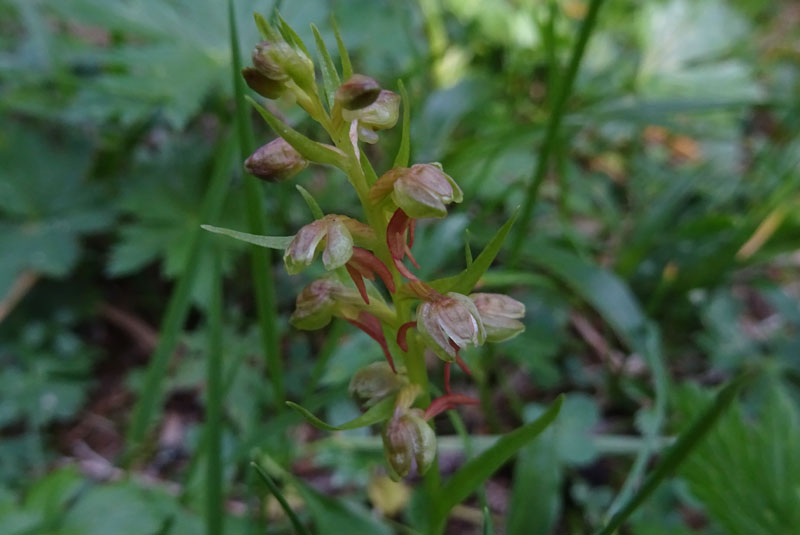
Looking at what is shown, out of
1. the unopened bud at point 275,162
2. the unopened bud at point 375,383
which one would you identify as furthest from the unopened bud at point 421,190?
the unopened bud at point 375,383

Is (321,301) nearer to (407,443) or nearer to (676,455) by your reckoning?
(407,443)

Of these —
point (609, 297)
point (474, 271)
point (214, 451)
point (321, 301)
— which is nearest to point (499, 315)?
point (474, 271)

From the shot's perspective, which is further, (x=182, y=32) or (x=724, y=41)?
(x=724, y=41)

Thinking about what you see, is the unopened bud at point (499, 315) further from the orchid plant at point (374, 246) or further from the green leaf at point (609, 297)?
the green leaf at point (609, 297)

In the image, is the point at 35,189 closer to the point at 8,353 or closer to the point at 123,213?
the point at 123,213

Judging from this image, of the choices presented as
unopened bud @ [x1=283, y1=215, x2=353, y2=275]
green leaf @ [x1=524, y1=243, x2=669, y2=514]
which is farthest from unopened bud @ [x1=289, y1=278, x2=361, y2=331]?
green leaf @ [x1=524, y1=243, x2=669, y2=514]

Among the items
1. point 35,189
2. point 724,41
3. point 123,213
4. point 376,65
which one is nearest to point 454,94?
point 376,65
